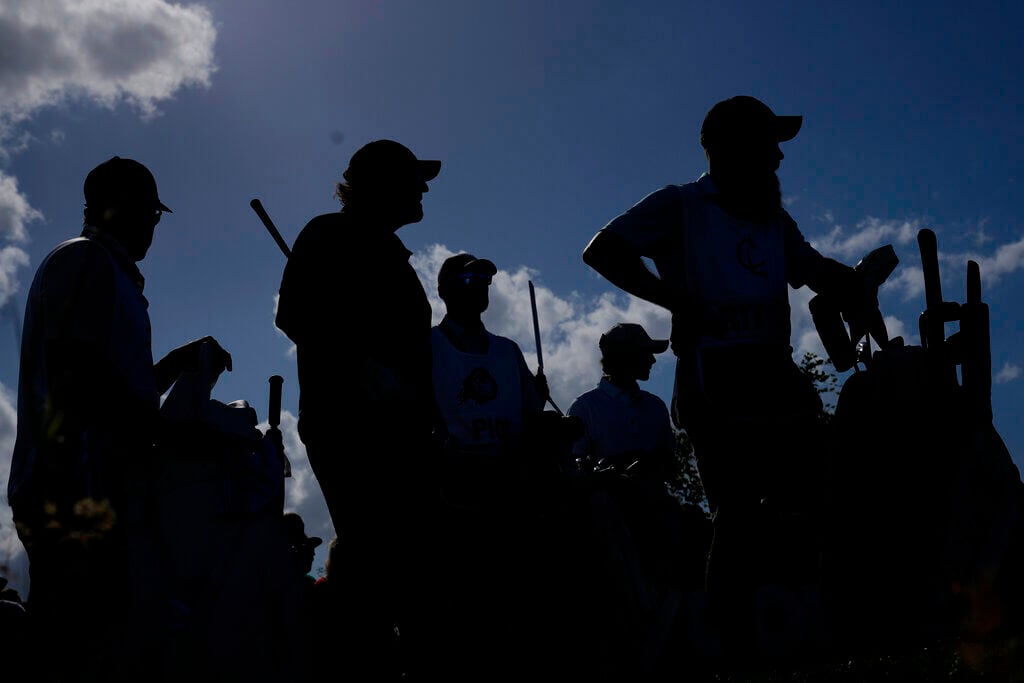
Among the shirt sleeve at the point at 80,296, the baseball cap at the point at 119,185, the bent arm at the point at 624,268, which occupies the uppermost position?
the baseball cap at the point at 119,185

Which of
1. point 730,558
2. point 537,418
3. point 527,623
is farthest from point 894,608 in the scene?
point 537,418

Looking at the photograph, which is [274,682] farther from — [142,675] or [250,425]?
[142,675]

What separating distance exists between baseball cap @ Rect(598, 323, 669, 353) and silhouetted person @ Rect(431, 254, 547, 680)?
140 centimetres

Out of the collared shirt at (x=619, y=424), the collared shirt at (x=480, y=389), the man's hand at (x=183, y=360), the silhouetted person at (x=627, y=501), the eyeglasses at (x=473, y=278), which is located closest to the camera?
the man's hand at (x=183, y=360)

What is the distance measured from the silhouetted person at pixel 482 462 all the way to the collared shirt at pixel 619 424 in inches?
45.1

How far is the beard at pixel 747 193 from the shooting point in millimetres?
3418

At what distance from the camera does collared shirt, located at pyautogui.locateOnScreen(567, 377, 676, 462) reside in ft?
21.4

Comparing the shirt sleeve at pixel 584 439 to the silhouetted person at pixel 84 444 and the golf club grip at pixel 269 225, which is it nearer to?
the golf club grip at pixel 269 225

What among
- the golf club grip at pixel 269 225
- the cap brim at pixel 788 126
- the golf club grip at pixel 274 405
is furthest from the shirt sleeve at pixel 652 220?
the golf club grip at pixel 274 405

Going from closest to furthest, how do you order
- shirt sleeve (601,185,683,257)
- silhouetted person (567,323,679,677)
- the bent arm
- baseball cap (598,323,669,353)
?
the bent arm, shirt sleeve (601,185,683,257), silhouetted person (567,323,679,677), baseball cap (598,323,669,353)

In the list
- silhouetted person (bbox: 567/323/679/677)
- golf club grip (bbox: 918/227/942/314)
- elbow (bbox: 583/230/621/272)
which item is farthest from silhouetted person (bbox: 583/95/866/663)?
silhouetted person (bbox: 567/323/679/677)

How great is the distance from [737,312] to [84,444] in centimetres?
203

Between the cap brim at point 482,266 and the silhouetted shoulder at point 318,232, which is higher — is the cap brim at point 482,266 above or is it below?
above

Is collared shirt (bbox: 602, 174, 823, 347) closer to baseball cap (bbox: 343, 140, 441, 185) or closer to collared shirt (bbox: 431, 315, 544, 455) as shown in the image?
baseball cap (bbox: 343, 140, 441, 185)
